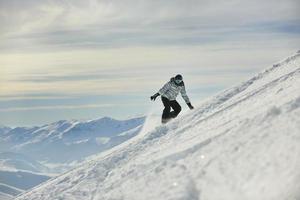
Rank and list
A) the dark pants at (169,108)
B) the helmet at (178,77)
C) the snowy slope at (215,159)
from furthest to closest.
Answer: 1. the dark pants at (169,108)
2. the helmet at (178,77)
3. the snowy slope at (215,159)

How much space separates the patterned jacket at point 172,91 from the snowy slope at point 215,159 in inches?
104

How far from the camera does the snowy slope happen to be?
42.9 ft

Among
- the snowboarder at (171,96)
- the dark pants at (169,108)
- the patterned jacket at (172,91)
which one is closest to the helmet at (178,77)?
the snowboarder at (171,96)

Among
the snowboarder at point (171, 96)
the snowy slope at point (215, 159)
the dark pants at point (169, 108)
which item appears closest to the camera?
the snowy slope at point (215, 159)

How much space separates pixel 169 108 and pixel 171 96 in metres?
0.87

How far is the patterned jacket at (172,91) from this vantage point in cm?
2594

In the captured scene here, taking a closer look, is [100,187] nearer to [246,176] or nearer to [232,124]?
[232,124]

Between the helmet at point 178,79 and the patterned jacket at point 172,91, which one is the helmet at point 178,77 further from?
the patterned jacket at point 172,91

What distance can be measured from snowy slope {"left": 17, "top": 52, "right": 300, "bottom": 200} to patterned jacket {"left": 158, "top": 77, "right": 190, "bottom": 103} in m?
2.64

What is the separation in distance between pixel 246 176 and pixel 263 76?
14.1 m

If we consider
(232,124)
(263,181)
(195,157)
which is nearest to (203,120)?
(232,124)

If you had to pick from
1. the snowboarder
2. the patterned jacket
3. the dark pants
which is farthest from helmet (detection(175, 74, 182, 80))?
the dark pants

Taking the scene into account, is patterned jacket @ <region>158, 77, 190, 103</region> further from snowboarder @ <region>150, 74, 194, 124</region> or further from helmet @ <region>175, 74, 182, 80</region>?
helmet @ <region>175, 74, 182, 80</region>

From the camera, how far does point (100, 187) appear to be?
59.7 ft
